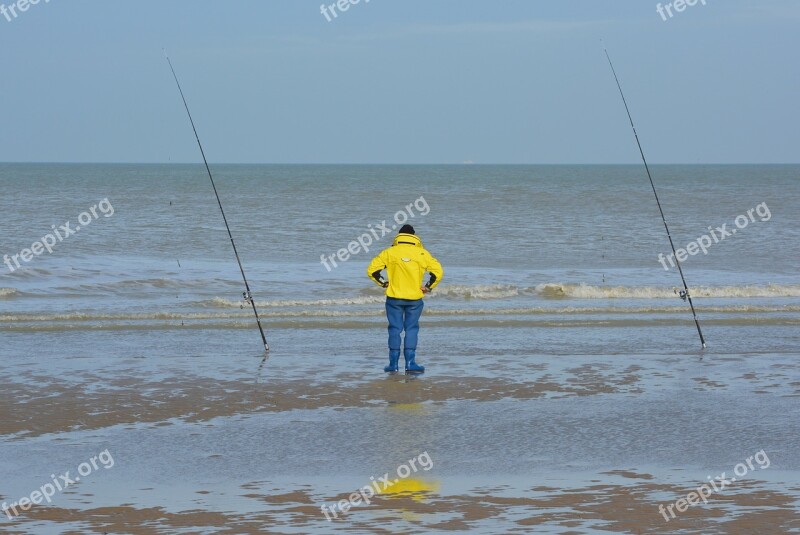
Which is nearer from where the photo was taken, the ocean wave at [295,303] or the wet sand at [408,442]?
the wet sand at [408,442]

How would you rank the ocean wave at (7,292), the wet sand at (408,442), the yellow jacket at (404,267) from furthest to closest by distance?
the ocean wave at (7,292) → the yellow jacket at (404,267) → the wet sand at (408,442)

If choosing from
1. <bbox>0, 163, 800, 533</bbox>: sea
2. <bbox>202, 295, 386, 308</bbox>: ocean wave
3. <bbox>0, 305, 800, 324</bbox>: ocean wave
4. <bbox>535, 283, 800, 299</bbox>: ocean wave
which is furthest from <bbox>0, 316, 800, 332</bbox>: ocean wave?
<bbox>535, 283, 800, 299</bbox>: ocean wave

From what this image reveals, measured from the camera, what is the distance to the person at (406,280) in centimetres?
976

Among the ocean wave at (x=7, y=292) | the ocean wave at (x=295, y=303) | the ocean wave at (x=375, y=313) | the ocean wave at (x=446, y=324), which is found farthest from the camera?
the ocean wave at (x=7, y=292)

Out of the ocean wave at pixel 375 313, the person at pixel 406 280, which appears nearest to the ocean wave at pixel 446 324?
the ocean wave at pixel 375 313

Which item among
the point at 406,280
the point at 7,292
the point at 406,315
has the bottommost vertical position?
the point at 406,315

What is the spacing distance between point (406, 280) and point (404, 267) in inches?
4.8

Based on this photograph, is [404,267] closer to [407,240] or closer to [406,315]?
[407,240]

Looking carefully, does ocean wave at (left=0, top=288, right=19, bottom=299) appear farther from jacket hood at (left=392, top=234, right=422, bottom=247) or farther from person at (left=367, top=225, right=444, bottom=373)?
jacket hood at (left=392, top=234, right=422, bottom=247)

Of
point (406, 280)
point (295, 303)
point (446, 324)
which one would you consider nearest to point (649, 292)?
point (446, 324)

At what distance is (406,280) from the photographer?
9.79 metres

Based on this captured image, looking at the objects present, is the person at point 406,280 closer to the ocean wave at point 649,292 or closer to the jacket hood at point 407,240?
the jacket hood at point 407,240

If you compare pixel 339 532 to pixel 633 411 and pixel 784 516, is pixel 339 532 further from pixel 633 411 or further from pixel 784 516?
pixel 633 411

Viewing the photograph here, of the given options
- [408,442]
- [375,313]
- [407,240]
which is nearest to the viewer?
[408,442]
